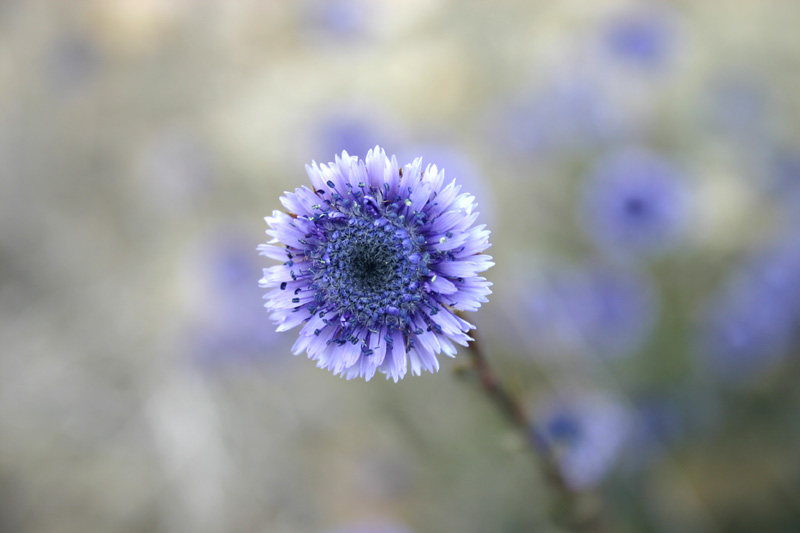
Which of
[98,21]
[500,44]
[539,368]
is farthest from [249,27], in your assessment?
[539,368]

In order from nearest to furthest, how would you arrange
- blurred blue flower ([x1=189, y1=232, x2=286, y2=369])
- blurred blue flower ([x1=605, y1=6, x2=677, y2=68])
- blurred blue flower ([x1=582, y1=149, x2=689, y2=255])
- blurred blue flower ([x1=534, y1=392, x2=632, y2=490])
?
1. blurred blue flower ([x1=534, y1=392, x2=632, y2=490])
2. blurred blue flower ([x1=582, y1=149, x2=689, y2=255])
3. blurred blue flower ([x1=189, y1=232, x2=286, y2=369])
4. blurred blue flower ([x1=605, y1=6, x2=677, y2=68])

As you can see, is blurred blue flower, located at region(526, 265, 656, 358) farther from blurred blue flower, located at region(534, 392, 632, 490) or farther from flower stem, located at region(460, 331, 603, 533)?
flower stem, located at region(460, 331, 603, 533)

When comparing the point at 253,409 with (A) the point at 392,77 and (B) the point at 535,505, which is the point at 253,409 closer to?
(B) the point at 535,505

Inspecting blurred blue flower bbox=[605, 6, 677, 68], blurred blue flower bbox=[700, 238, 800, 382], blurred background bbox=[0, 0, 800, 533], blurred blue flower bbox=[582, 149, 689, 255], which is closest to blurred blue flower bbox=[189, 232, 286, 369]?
blurred background bbox=[0, 0, 800, 533]

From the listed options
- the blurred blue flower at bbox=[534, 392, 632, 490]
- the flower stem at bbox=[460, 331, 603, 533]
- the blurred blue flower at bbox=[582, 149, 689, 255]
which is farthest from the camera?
the blurred blue flower at bbox=[582, 149, 689, 255]

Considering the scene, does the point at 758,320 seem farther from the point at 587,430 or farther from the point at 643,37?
the point at 643,37

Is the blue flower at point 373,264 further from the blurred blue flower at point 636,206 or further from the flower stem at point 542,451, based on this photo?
the blurred blue flower at point 636,206
